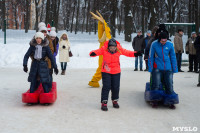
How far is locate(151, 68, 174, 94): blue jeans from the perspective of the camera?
21.5 ft

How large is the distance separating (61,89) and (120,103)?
94.4 inches

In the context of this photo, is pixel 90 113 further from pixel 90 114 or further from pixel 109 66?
pixel 109 66

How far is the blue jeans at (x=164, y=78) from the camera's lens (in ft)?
21.5

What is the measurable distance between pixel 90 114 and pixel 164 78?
6.21 ft

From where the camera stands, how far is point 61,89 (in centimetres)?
882

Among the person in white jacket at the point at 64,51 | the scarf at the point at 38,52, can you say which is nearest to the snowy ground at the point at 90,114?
the scarf at the point at 38,52

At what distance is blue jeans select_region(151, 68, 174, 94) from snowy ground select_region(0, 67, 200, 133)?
0.46m

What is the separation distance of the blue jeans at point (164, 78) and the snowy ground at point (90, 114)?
46 cm

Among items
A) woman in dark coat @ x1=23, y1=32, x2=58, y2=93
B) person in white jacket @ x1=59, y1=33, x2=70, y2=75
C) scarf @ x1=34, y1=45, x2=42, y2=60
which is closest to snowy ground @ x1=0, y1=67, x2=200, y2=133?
woman in dark coat @ x1=23, y1=32, x2=58, y2=93

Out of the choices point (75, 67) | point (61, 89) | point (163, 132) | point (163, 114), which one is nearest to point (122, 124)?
point (163, 132)

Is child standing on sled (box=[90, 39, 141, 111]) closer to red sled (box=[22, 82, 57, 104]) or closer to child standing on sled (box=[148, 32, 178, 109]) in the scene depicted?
child standing on sled (box=[148, 32, 178, 109])

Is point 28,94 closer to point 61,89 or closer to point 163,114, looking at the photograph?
point 61,89

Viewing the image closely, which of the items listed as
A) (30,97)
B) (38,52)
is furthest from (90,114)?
(38,52)

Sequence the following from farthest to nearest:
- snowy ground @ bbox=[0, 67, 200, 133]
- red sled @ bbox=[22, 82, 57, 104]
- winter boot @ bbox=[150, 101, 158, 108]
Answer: winter boot @ bbox=[150, 101, 158, 108]
red sled @ bbox=[22, 82, 57, 104]
snowy ground @ bbox=[0, 67, 200, 133]
